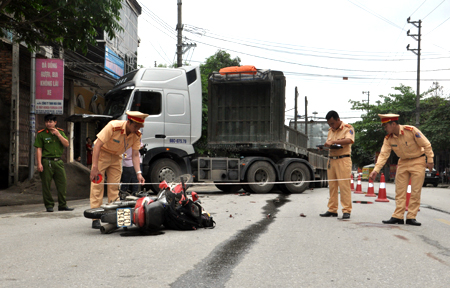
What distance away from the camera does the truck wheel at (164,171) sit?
12.3 meters

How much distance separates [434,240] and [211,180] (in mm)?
8659

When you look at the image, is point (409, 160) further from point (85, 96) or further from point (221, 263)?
point (85, 96)

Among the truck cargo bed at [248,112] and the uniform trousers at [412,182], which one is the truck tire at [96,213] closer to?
the uniform trousers at [412,182]

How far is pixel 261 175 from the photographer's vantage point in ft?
46.9

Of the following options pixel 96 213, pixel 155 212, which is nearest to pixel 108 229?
pixel 96 213

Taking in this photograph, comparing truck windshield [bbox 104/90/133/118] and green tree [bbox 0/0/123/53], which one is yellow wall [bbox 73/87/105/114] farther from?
green tree [bbox 0/0/123/53]

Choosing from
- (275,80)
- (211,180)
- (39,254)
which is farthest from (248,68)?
(39,254)

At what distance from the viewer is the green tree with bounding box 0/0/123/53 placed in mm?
8977

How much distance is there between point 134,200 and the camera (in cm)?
597

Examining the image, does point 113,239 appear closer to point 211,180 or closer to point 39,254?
point 39,254

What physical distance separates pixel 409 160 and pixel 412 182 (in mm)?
327

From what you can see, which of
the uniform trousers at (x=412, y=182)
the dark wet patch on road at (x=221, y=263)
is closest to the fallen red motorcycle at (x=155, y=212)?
the dark wet patch on road at (x=221, y=263)

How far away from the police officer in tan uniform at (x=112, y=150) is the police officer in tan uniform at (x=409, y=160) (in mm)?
3484

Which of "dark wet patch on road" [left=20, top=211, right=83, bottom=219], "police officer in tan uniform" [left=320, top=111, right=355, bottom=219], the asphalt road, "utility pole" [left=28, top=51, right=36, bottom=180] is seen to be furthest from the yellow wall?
"police officer in tan uniform" [left=320, top=111, right=355, bottom=219]
